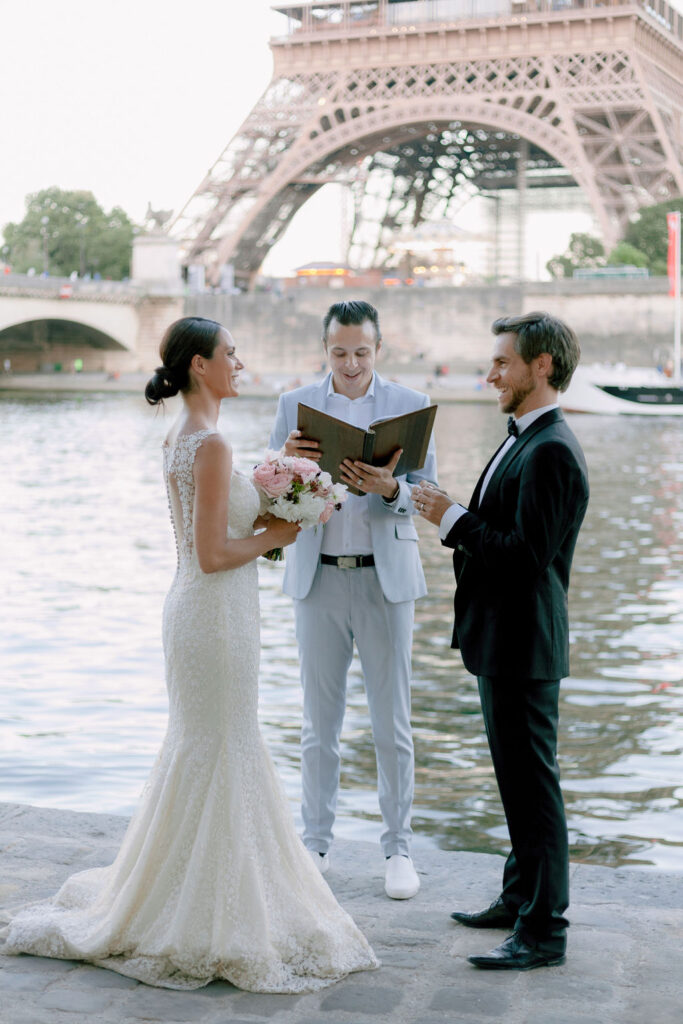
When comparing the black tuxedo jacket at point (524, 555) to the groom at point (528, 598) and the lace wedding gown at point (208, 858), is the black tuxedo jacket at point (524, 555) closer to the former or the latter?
the groom at point (528, 598)

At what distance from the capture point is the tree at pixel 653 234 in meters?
47.5

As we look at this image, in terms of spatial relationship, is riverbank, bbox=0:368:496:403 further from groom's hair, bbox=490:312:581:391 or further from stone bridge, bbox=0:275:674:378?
groom's hair, bbox=490:312:581:391

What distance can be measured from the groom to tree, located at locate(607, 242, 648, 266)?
147 feet

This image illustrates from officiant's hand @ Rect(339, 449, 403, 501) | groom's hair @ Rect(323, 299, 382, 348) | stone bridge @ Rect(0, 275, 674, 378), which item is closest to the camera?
officiant's hand @ Rect(339, 449, 403, 501)

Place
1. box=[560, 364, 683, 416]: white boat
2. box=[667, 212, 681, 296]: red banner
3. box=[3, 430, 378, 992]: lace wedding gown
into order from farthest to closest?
box=[667, 212, 681, 296]: red banner
box=[560, 364, 683, 416]: white boat
box=[3, 430, 378, 992]: lace wedding gown

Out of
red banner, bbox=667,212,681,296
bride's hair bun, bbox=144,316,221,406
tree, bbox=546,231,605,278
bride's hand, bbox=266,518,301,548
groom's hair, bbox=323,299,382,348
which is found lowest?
bride's hand, bbox=266,518,301,548

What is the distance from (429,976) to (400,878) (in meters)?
Result: 0.73

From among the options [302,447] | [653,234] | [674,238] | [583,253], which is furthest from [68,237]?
[302,447]

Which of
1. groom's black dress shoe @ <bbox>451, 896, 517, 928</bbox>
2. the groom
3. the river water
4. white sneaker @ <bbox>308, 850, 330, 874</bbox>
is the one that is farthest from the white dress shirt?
the river water

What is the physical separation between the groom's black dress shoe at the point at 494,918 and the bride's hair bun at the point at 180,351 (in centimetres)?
152

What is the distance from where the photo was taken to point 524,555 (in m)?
3.35

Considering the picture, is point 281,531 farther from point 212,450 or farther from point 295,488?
point 212,450

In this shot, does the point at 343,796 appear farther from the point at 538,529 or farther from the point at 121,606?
the point at 121,606

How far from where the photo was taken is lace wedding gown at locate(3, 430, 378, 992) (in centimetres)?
323
